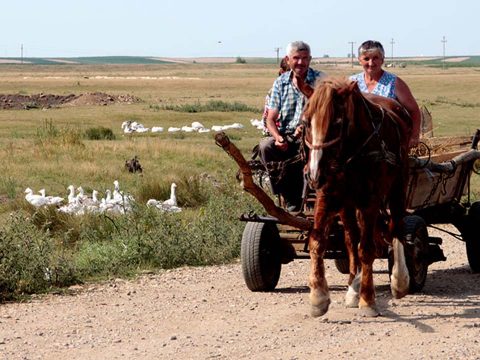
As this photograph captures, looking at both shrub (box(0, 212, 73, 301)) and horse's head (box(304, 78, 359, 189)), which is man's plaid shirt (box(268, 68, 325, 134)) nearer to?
horse's head (box(304, 78, 359, 189))

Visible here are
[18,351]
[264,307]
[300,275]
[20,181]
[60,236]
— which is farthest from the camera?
[20,181]

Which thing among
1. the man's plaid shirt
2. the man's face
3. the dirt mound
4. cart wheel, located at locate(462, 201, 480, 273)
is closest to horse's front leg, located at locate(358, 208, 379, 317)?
the man's plaid shirt

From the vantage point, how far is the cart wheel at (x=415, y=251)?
383 inches

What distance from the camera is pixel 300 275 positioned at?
1155 centimetres

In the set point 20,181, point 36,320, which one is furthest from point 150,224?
point 20,181

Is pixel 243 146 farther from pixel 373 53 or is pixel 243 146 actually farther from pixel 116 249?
pixel 373 53

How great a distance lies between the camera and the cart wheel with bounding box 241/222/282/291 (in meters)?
10.1

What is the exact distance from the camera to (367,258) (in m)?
8.92

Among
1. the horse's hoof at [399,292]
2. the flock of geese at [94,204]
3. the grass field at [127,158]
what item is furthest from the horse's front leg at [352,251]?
the flock of geese at [94,204]

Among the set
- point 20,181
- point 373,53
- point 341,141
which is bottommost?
point 20,181

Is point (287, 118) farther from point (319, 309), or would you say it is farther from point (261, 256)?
point (319, 309)

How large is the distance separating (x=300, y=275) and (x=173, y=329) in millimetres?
3072

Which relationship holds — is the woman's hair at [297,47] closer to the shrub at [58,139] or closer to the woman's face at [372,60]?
the woman's face at [372,60]

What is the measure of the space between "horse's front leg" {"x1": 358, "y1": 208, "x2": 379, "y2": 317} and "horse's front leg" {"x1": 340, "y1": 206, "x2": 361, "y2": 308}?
0.25m
